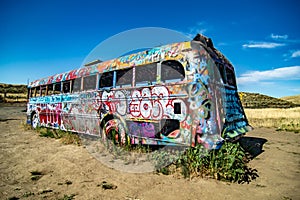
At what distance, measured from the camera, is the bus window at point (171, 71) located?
4591 millimetres

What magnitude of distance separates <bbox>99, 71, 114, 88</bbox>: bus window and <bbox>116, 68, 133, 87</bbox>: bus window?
266 mm

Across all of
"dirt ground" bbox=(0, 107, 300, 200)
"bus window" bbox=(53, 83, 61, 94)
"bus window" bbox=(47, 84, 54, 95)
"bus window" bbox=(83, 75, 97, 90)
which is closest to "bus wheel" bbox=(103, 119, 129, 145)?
"dirt ground" bbox=(0, 107, 300, 200)

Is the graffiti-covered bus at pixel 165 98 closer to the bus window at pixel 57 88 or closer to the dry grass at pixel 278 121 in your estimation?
the bus window at pixel 57 88

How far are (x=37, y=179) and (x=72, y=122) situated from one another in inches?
161

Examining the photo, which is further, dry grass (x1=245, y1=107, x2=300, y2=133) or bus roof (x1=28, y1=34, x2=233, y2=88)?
dry grass (x1=245, y1=107, x2=300, y2=133)

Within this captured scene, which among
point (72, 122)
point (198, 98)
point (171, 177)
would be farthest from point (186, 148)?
point (72, 122)

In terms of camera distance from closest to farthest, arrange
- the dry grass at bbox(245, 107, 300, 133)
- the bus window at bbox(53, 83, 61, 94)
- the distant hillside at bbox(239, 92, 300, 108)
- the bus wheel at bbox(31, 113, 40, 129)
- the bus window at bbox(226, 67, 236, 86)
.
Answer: the bus window at bbox(226, 67, 236, 86), the bus window at bbox(53, 83, 61, 94), the bus wheel at bbox(31, 113, 40, 129), the dry grass at bbox(245, 107, 300, 133), the distant hillside at bbox(239, 92, 300, 108)

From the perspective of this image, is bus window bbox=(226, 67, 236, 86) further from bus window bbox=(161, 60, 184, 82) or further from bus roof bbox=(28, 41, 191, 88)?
bus roof bbox=(28, 41, 191, 88)

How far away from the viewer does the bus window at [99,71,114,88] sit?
6.06 meters

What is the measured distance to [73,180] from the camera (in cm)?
382

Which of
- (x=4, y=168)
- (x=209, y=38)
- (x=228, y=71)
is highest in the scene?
(x=209, y=38)

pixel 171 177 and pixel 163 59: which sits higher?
pixel 163 59

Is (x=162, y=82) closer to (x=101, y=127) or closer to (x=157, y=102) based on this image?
(x=157, y=102)

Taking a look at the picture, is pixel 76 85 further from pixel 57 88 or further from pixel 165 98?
pixel 165 98
